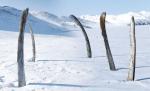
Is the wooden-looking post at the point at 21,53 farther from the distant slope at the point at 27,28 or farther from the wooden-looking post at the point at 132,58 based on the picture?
the distant slope at the point at 27,28

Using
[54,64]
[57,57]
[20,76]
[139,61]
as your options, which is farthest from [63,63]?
[20,76]

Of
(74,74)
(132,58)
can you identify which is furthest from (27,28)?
(132,58)

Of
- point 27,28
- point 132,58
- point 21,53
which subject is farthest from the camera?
point 27,28

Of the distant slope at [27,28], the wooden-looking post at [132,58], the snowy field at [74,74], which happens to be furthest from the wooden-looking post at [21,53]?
the distant slope at [27,28]

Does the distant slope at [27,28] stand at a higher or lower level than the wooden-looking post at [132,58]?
higher

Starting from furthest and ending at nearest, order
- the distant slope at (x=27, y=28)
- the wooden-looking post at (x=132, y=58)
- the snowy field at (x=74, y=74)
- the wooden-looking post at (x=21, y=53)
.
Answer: the distant slope at (x=27, y=28), the wooden-looking post at (x=132, y=58), the wooden-looking post at (x=21, y=53), the snowy field at (x=74, y=74)

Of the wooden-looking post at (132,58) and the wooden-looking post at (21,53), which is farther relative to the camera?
the wooden-looking post at (132,58)

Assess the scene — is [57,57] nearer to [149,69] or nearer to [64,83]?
[149,69]

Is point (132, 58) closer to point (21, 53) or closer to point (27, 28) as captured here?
point (21, 53)

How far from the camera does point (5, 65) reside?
29.2m

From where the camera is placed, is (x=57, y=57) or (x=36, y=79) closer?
(x=36, y=79)

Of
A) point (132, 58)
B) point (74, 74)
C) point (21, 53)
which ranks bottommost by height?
point (74, 74)

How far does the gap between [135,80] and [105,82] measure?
163 centimetres

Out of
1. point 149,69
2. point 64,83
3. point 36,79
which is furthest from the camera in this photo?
point 149,69
